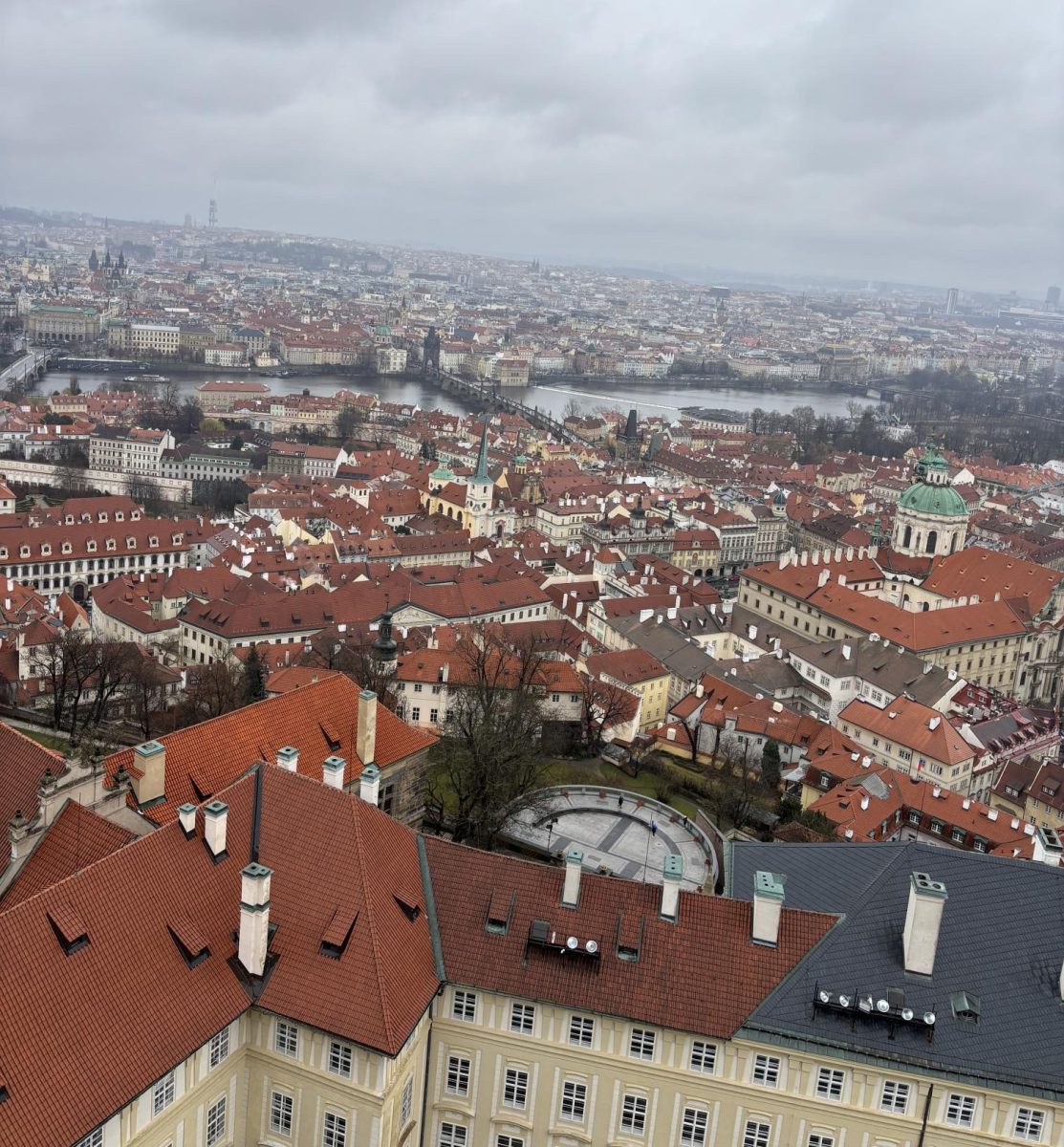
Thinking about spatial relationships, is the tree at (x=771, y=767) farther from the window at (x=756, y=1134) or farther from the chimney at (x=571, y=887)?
the window at (x=756, y=1134)

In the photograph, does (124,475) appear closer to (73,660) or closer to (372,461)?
(372,461)

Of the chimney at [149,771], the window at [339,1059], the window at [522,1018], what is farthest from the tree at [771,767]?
the window at [339,1059]

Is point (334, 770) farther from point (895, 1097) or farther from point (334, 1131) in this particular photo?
point (895, 1097)

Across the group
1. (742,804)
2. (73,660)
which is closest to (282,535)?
(73,660)

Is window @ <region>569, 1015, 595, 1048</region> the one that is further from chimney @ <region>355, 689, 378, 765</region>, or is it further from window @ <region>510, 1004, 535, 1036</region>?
chimney @ <region>355, 689, 378, 765</region>

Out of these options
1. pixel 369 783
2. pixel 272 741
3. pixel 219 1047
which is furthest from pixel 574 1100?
pixel 272 741

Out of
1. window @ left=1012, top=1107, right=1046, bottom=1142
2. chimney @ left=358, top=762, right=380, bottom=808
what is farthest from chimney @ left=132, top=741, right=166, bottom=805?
window @ left=1012, top=1107, right=1046, bottom=1142
